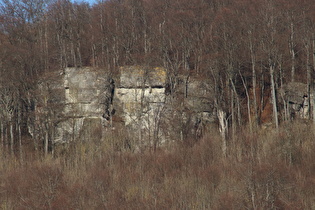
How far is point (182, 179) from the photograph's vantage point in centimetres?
1439

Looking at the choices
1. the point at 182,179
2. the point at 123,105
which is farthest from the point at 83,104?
the point at 182,179

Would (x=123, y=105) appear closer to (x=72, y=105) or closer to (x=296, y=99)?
(x=72, y=105)

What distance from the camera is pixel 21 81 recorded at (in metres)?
27.0

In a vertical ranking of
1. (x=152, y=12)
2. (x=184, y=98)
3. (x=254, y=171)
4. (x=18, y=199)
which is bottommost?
(x=18, y=199)

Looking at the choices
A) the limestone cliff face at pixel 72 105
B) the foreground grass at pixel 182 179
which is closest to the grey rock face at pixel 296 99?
the foreground grass at pixel 182 179

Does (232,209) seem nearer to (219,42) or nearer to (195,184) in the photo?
(195,184)

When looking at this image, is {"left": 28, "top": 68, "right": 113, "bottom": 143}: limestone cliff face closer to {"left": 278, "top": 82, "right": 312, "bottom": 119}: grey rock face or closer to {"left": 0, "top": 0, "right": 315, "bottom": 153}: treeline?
{"left": 0, "top": 0, "right": 315, "bottom": 153}: treeline

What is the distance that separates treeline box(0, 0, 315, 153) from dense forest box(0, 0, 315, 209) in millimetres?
121

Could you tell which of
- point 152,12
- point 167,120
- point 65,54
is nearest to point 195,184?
point 167,120

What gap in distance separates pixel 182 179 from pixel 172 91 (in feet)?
46.5

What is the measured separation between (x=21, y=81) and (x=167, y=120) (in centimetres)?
1306

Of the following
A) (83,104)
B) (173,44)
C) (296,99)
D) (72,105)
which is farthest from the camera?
(173,44)

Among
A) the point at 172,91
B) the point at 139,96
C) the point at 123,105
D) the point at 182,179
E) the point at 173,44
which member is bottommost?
the point at 182,179

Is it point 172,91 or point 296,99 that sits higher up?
point 172,91
